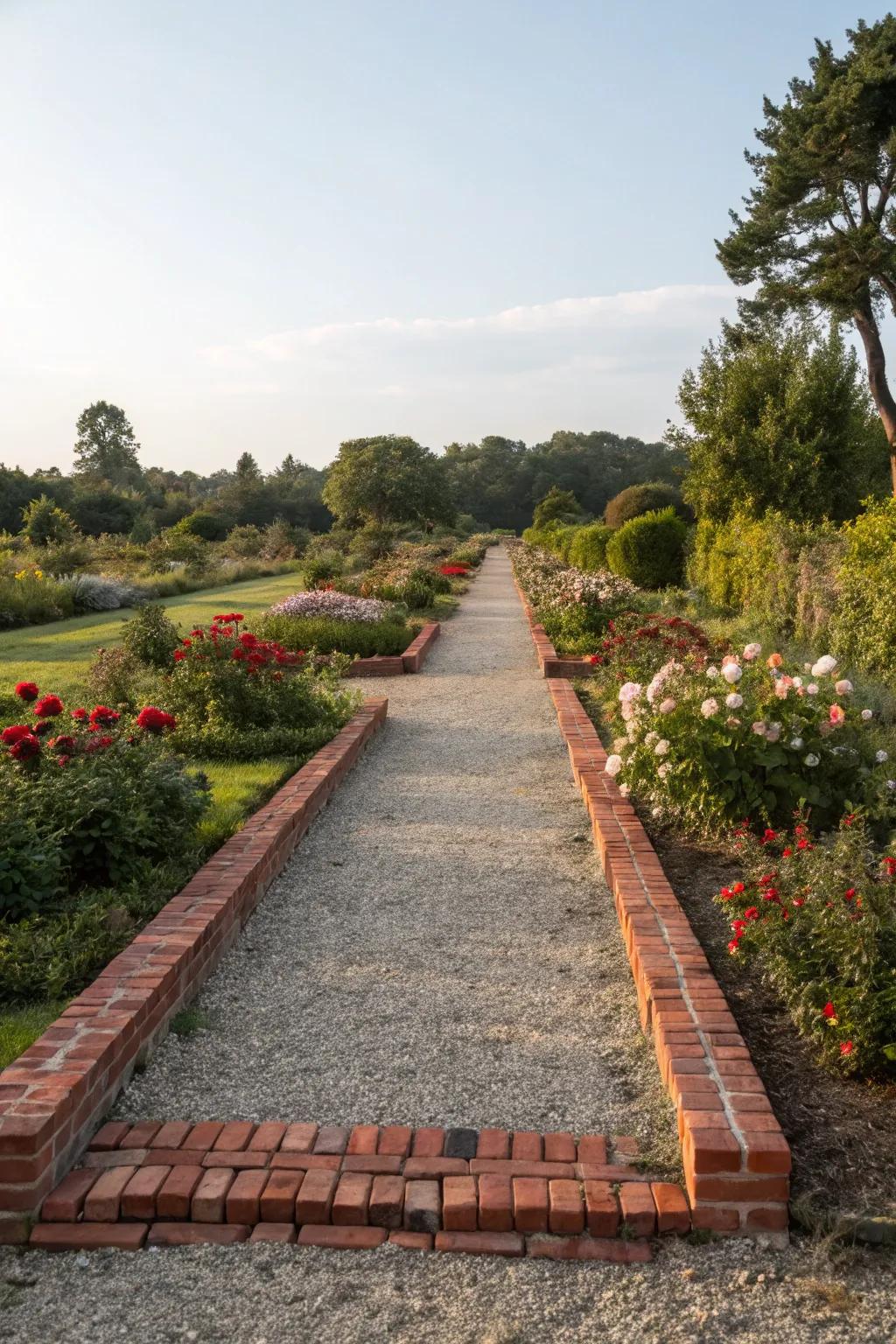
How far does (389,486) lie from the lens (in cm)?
4803

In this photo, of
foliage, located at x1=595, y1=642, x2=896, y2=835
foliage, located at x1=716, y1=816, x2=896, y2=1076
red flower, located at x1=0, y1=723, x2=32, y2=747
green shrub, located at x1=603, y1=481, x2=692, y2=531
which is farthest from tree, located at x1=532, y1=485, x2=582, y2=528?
foliage, located at x1=716, y1=816, x2=896, y2=1076

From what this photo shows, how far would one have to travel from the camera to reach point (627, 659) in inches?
327

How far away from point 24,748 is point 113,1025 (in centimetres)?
172

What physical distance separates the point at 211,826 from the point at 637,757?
2.14 m

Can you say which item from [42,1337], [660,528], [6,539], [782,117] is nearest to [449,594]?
[660,528]

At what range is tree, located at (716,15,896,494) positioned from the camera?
18.4 m

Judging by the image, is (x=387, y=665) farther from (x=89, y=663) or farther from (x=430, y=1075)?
(x=430, y=1075)

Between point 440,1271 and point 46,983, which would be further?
point 46,983

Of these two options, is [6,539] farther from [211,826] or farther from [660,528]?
[211,826]

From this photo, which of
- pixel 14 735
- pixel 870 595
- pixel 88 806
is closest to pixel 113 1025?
pixel 88 806

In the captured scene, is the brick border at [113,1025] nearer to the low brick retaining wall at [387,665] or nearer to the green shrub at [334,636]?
the low brick retaining wall at [387,665]

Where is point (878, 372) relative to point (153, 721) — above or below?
above

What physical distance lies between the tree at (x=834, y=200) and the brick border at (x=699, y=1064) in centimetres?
1856

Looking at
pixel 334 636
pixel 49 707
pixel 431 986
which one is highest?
pixel 49 707
